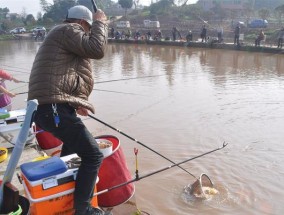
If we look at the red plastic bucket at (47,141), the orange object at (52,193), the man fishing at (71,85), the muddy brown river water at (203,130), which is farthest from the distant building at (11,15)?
the orange object at (52,193)

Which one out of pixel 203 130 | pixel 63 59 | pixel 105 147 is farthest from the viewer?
pixel 203 130

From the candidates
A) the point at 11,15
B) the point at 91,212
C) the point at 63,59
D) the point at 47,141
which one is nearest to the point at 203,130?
the point at 47,141

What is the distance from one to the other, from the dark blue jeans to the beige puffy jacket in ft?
0.27

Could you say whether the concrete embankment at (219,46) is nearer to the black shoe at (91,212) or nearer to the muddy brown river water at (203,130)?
the muddy brown river water at (203,130)

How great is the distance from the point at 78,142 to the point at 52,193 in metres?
0.43

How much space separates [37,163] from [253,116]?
18.0 feet

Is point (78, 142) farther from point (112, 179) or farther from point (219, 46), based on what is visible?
point (219, 46)

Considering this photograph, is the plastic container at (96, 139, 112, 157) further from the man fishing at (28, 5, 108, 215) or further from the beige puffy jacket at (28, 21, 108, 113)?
the beige puffy jacket at (28, 21, 108, 113)

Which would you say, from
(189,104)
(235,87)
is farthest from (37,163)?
(235,87)

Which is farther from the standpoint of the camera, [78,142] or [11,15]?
[11,15]

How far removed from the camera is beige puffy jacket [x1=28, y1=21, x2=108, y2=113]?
2.61 metres

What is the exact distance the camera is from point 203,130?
652 centimetres

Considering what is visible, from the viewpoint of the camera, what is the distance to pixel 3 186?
2.57 m

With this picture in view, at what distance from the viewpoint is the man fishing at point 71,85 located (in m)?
2.63
